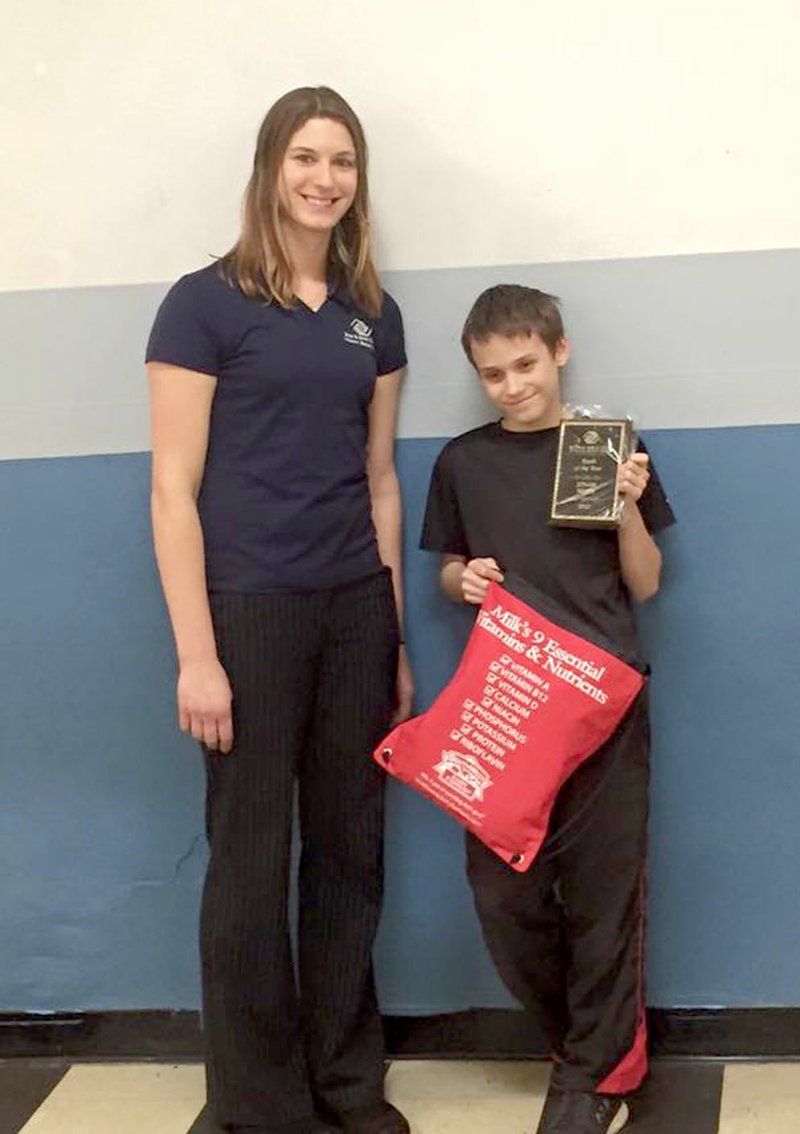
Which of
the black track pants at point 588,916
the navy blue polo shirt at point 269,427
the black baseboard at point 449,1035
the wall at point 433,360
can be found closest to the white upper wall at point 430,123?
the wall at point 433,360

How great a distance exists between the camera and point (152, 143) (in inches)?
83.2

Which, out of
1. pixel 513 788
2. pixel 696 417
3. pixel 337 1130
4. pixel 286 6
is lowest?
pixel 337 1130

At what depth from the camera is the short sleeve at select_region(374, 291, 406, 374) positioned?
2.02 m

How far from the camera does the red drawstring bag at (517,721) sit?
187 centimetres

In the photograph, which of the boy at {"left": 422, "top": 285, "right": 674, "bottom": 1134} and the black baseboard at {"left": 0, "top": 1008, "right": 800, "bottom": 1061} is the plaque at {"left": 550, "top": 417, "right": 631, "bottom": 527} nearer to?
the boy at {"left": 422, "top": 285, "right": 674, "bottom": 1134}

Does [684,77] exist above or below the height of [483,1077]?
above

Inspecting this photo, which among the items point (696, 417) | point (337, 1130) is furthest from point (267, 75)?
point (337, 1130)

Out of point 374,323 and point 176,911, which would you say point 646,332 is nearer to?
point 374,323

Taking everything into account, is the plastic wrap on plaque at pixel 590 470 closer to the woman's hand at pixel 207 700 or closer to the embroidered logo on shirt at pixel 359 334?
the embroidered logo on shirt at pixel 359 334

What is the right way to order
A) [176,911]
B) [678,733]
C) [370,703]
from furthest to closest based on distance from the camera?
1. [176,911]
2. [678,733]
3. [370,703]

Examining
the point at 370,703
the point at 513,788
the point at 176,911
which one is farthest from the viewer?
the point at 176,911

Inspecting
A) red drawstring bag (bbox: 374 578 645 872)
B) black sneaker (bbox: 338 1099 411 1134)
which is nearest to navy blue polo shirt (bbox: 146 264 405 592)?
red drawstring bag (bbox: 374 578 645 872)

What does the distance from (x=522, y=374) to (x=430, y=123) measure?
41 cm

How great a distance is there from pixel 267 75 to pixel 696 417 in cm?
79
